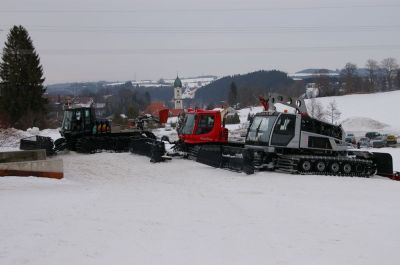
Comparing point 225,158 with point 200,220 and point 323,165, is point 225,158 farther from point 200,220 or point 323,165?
point 200,220

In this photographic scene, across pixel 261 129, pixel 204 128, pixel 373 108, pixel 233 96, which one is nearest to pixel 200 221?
pixel 261 129

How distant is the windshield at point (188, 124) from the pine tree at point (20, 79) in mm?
32046

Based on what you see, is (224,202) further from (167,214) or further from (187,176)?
(187,176)

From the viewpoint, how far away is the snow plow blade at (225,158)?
1684cm

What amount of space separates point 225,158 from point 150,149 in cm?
540

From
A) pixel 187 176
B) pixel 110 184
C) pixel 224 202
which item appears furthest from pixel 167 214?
pixel 187 176

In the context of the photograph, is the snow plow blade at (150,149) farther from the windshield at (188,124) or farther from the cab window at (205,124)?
the cab window at (205,124)

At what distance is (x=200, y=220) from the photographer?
31.4 ft

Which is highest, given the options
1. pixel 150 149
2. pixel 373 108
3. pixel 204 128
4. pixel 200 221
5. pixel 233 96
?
pixel 233 96

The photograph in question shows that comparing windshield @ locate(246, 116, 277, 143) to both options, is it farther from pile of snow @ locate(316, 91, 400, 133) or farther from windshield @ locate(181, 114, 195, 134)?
pile of snow @ locate(316, 91, 400, 133)

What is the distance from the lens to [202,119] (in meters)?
22.4


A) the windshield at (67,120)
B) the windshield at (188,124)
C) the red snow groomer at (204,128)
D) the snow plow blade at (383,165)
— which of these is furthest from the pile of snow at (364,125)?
the snow plow blade at (383,165)

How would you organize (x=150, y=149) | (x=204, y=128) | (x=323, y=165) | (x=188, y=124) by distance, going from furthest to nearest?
(x=188, y=124) < (x=204, y=128) < (x=150, y=149) < (x=323, y=165)

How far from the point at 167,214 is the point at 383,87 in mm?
151667
